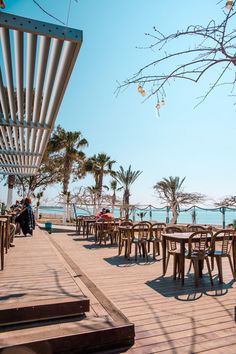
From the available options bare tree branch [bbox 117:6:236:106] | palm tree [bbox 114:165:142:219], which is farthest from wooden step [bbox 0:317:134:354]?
palm tree [bbox 114:165:142:219]

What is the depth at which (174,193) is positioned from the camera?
71.5 feet

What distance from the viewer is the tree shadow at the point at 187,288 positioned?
359 cm

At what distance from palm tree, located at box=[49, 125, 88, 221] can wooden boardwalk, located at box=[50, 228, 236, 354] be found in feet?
55.5

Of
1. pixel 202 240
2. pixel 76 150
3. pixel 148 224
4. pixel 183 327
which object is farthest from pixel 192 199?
pixel 183 327

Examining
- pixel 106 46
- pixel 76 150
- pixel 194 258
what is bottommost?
pixel 194 258

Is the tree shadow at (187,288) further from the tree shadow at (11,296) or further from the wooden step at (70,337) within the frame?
the tree shadow at (11,296)

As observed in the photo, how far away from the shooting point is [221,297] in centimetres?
352

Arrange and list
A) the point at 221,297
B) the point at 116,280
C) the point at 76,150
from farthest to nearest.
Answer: the point at 76,150 < the point at 116,280 < the point at 221,297

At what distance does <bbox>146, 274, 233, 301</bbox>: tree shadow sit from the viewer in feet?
11.8

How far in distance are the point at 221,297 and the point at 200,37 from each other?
3133mm

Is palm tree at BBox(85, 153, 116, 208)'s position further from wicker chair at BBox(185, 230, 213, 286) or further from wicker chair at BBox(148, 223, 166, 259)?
wicker chair at BBox(185, 230, 213, 286)

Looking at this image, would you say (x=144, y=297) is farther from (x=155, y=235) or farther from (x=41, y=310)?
(x=155, y=235)

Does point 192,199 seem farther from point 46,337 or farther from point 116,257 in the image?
point 46,337

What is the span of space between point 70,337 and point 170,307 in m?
1.42
